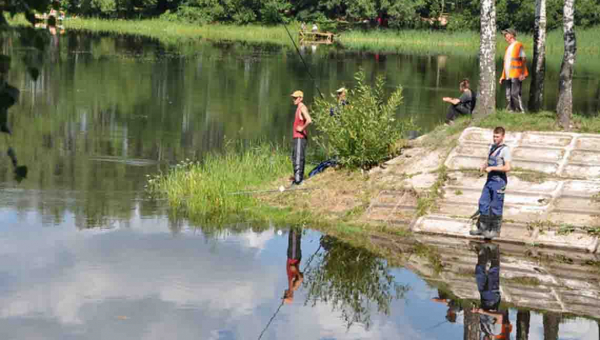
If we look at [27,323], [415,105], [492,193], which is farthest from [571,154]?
[415,105]

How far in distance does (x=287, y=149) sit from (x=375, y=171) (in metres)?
5.49

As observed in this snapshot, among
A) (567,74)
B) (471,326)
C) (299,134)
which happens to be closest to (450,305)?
(471,326)

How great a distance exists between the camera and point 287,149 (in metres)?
22.8

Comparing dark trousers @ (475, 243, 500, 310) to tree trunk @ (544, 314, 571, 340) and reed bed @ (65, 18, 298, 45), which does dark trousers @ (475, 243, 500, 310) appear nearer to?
tree trunk @ (544, 314, 571, 340)

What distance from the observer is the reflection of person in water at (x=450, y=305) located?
36.7 feet

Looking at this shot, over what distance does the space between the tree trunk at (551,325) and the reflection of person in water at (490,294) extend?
0.40 metres

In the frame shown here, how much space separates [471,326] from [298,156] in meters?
7.21

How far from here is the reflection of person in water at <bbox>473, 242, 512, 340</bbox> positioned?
35.0 feet

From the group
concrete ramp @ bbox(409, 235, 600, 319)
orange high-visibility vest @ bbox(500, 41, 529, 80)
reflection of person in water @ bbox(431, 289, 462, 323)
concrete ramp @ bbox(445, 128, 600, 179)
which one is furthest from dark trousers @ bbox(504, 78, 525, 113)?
reflection of person in water @ bbox(431, 289, 462, 323)

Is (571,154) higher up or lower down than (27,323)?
higher up

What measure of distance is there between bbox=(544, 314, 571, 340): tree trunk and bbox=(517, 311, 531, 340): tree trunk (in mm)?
195

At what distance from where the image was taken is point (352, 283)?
1266cm

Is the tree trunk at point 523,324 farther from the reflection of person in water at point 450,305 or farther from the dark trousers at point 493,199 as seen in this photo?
the dark trousers at point 493,199

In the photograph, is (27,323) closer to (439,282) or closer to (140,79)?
(439,282)
